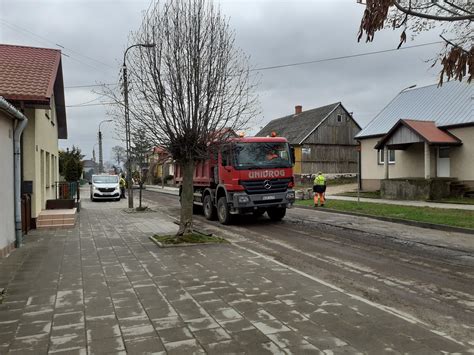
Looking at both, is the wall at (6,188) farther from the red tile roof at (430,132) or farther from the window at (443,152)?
the window at (443,152)

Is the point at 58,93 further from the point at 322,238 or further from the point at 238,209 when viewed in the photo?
the point at 322,238

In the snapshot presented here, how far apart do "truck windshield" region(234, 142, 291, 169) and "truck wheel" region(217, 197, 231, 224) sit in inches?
58.9

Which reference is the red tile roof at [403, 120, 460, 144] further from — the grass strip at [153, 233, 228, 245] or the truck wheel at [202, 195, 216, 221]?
the grass strip at [153, 233, 228, 245]

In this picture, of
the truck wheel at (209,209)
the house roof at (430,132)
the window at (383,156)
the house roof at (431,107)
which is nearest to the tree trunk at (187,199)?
the truck wheel at (209,209)

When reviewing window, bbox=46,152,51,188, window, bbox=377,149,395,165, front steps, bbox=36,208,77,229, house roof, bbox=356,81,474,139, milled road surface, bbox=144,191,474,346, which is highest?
house roof, bbox=356,81,474,139

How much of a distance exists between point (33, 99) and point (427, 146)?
61.1 ft

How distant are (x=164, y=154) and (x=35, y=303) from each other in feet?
19.2

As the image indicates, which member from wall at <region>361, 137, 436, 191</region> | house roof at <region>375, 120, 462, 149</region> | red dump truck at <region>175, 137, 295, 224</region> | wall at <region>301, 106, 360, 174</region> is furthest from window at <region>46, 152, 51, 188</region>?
wall at <region>301, 106, 360, 174</region>

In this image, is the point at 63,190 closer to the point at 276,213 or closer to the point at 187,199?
the point at 276,213

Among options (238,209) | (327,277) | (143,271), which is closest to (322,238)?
(238,209)

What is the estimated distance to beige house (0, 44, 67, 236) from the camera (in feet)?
37.5

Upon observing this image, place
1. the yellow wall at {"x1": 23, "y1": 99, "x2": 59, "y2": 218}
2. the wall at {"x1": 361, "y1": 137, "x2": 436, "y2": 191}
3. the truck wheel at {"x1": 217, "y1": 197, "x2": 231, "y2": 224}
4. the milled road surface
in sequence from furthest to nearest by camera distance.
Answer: the wall at {"x1": 361, "y1": 137, "x2": 436, "y2": 191} → the truck wheel at {"x1": 217, "y1": 197, "x2": 231, "y2": 224} → the yellow wall at {"x1": 23, "y1": 99, "x2": 59, "y2": 218} → the milled road surface

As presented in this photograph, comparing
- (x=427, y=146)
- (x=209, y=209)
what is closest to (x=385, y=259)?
(x=209, y=209)

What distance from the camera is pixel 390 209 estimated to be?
17.4m
